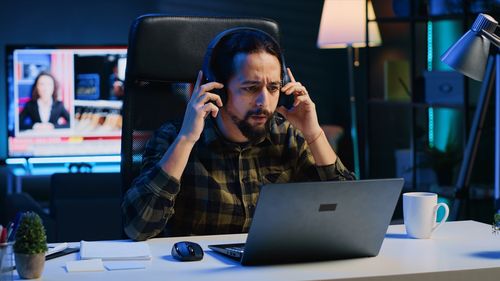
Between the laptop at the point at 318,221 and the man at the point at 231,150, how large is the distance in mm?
343

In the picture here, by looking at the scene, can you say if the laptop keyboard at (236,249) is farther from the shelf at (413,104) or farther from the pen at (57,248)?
the shelf at (413,104)

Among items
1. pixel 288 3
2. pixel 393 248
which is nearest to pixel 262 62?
pixel 393 248

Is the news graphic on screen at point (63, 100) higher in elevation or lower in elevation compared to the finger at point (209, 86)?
lower

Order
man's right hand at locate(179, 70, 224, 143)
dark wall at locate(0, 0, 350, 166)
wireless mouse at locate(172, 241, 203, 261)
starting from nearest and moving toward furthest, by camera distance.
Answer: wireless mouse at locate(172, 241, 203, 261) → man's right hand at locate(179, 70, 224, 143) → dark wall at locate(0, 0, 350, 166)

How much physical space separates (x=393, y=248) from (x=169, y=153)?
0.54 metres

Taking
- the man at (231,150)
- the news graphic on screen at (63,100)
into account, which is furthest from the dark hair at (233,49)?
the news graphic on screen at (63,100)

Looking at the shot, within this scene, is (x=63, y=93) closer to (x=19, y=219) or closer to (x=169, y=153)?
(x=169, y=153)

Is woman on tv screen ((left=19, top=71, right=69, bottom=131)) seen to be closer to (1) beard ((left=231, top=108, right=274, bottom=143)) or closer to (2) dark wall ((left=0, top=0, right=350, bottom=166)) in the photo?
(2) dark wall ((left=0, top=0, right=350, bottom=166))

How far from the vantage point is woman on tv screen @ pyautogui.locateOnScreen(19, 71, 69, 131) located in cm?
548

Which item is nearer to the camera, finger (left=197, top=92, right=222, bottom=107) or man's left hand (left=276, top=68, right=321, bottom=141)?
finger (left=197, top=92, right=222, bottom=107)

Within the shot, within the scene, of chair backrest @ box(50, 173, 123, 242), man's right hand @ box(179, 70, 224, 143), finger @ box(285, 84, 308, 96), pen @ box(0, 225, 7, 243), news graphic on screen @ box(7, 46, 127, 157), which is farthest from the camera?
news graphic on screen @ box(7, 46, 127, 157)

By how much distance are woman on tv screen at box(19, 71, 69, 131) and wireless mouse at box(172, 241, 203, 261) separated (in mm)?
4017

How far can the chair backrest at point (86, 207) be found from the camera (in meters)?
3.64

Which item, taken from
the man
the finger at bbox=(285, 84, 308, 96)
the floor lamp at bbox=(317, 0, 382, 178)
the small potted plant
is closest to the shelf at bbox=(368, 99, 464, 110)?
the floor lamp at bbox=(317, 0, 382, 178)
